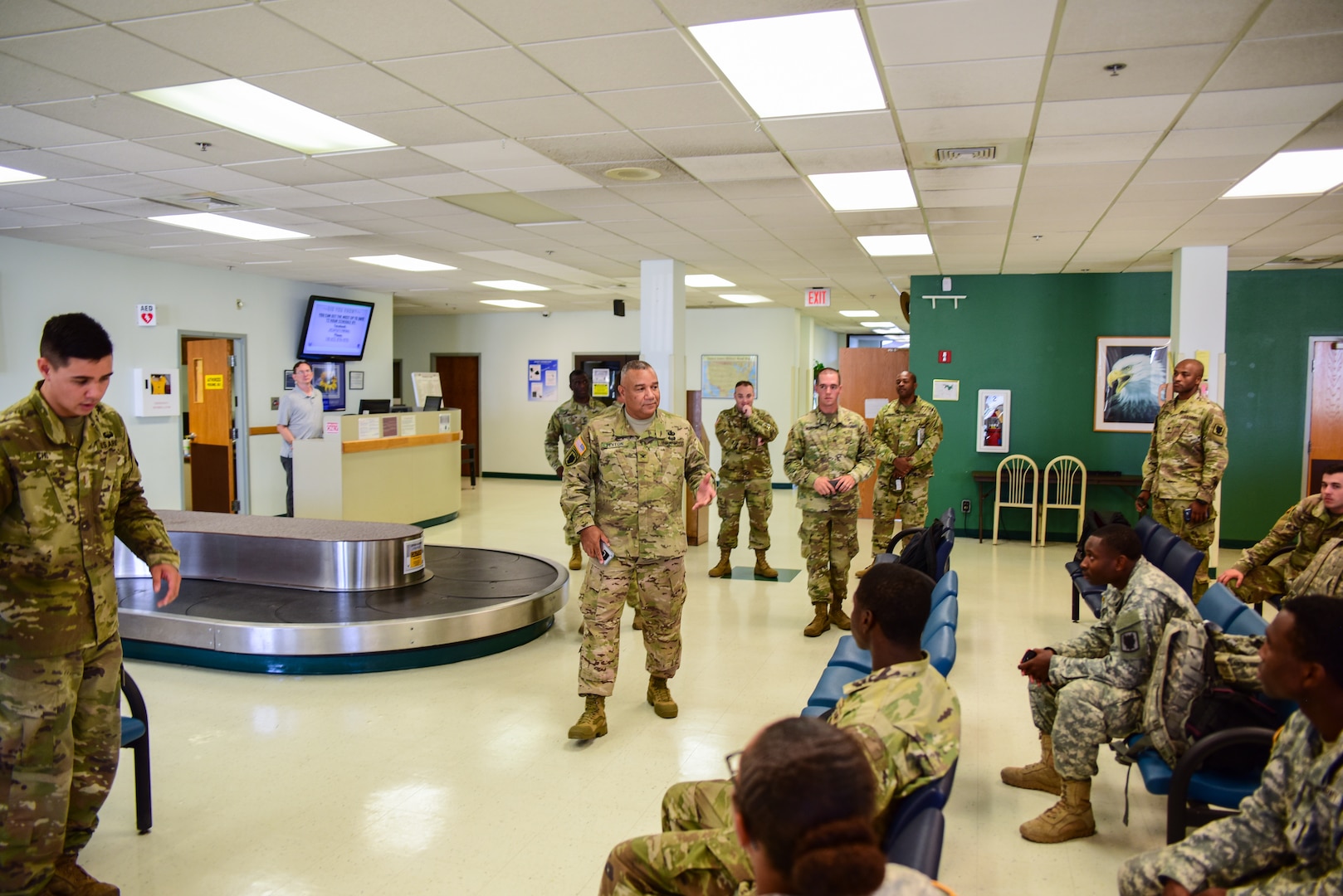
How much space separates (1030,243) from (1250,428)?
12.5 ft

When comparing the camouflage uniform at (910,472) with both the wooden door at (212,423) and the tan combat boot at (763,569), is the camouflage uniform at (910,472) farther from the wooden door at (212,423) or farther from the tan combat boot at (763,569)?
the wooden door at (212,423)

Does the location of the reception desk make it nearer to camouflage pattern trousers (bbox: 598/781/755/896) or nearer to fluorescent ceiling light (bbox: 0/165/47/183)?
fluorescent ceiling light (bbox: 0/165/47/183)

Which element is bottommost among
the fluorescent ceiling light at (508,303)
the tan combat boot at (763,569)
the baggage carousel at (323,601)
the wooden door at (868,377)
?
the tan combat boot at (763,569)

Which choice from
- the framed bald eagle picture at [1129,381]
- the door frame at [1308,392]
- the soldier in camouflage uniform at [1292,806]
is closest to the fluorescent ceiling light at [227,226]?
the soldier in camouflage uniform at [1292,806]

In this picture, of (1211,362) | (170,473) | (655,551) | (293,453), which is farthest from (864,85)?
(170,473)

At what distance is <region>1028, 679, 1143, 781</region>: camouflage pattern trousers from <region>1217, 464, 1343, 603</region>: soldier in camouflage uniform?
4.56 ft

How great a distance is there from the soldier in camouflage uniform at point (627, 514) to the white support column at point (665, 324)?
463 centimetres

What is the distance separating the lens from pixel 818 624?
19.4ft

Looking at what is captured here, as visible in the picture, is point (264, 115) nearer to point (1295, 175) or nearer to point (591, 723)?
point (591, 723)

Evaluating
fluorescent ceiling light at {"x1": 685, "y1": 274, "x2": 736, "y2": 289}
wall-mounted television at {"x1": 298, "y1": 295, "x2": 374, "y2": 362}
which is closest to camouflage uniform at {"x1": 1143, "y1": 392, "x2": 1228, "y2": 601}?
fluorescent ceiling light at {"x1": 685, "y1": 274, "x2": 736, "y2": 289}

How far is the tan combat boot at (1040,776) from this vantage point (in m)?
3.57

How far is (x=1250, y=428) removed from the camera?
9.52m

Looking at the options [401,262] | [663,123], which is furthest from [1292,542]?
[401,262]

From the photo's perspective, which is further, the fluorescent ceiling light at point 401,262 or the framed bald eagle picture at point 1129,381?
the framed bald eagle picture at point 1129,381
